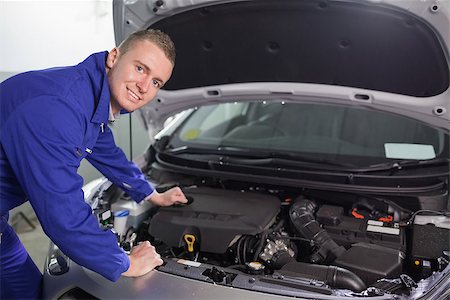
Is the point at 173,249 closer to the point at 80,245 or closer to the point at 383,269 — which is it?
the point at 80,245

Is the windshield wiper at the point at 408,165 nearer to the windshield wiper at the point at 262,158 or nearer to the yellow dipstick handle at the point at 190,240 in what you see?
the windshield wiper at the point at 262,158

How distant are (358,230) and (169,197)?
35.3 inches

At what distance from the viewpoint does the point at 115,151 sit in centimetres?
199

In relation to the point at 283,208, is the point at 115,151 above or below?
above

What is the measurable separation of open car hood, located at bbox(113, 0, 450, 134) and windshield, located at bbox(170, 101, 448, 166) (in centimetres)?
17

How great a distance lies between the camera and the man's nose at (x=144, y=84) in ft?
5.02

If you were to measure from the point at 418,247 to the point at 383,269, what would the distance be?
Result: 23 centimetres

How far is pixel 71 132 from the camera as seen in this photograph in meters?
1.38

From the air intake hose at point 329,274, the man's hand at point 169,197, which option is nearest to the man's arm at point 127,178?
the man's hand at point 169,197

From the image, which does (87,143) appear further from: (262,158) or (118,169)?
(262,158)

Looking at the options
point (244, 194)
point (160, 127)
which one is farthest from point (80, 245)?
point (160, 127)

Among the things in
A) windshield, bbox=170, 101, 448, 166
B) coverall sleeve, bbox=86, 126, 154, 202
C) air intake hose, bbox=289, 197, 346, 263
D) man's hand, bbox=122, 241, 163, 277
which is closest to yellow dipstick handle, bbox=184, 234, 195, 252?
man's hand, bbox=122, 241, 163, 277

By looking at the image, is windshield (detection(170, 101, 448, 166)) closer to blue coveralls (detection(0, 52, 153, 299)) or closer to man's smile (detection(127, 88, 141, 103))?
man's smile (detection(127, 88, 141, 103))

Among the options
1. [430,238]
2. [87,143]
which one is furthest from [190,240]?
[430,238]
